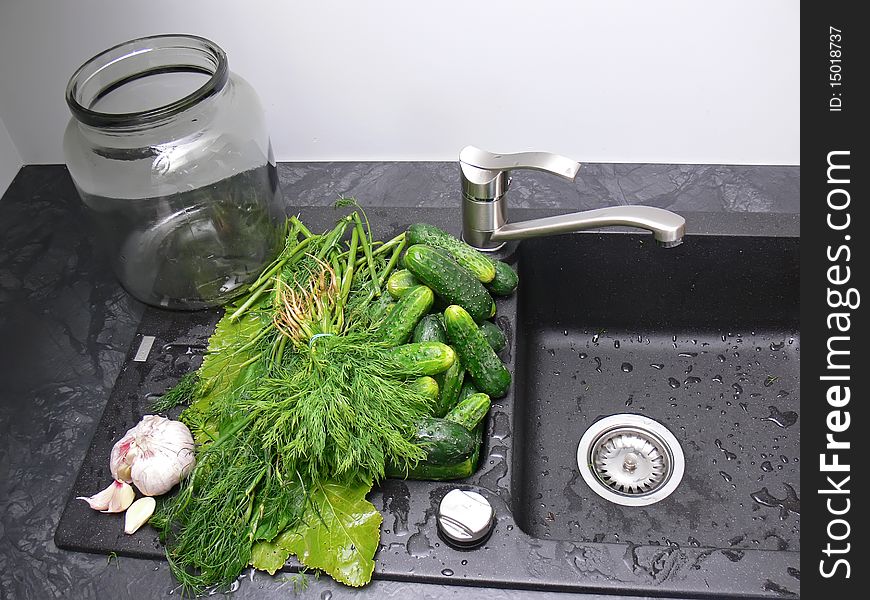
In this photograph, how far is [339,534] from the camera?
0.84 m

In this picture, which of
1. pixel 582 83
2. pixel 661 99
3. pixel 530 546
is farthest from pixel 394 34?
pixel 530 546

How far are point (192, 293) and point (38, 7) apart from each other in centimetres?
62

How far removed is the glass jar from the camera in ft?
3.23

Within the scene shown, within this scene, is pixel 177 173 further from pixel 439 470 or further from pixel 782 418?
pixel 782 418

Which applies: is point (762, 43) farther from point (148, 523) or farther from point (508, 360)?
point (148, 523)

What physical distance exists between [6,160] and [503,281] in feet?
3.34

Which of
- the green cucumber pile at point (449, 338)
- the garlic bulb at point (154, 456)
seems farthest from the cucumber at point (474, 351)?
the garlic bulb at point (154, 456)

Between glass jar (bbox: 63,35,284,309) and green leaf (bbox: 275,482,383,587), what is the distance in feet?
1.26

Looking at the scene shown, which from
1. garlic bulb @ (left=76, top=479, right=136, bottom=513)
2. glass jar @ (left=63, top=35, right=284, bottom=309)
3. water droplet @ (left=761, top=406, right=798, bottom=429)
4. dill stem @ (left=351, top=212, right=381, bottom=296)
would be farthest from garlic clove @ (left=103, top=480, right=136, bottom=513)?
water droplet @ (left=761, top=406, right=798, bottom=429)

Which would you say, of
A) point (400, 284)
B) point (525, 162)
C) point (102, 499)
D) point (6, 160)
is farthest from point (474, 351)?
point (6, 160)

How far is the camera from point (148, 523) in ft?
2.94

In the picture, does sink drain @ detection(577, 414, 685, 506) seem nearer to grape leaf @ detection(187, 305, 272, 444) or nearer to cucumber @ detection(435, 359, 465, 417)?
cucumber @ detection(435, 359, 465, 417)

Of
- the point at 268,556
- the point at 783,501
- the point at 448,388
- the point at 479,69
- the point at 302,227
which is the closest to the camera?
the point at 268,556

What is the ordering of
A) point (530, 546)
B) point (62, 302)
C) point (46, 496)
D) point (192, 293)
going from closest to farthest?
1. point (530, 546)
2. point (46, 496)
3. point (192, 293)
4. point (62, 302)
